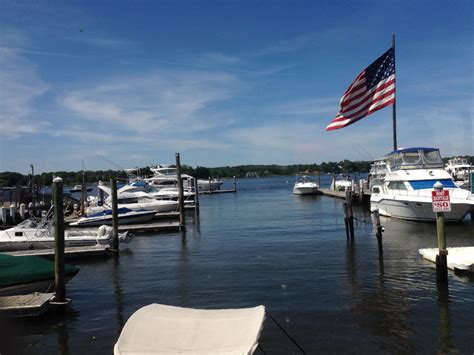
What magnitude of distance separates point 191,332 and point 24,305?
719 centimetres

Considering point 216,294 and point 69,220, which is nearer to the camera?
point 216,294

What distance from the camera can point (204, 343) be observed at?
283 inches

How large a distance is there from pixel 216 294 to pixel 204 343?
791 centimetres

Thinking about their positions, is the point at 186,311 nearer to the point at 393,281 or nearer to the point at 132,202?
the point at 393,281

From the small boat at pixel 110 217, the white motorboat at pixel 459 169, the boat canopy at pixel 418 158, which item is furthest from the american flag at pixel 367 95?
the white motorboat at pixel 459 169

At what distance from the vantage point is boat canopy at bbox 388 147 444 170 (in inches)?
1328

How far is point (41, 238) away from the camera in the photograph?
78.9 ft

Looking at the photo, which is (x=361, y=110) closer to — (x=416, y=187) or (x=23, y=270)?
(x=416, y=187)

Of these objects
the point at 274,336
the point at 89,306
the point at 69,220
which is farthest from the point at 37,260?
the point at 69,220

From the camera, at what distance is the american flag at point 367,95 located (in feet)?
81.4

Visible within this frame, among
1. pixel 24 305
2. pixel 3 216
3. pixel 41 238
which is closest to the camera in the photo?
pixel 24 305

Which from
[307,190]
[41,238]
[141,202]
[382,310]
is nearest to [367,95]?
[382,310]

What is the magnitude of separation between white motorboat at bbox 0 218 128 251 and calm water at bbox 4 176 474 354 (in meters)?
1.75

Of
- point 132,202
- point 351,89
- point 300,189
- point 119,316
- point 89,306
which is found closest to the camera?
point 119,316
